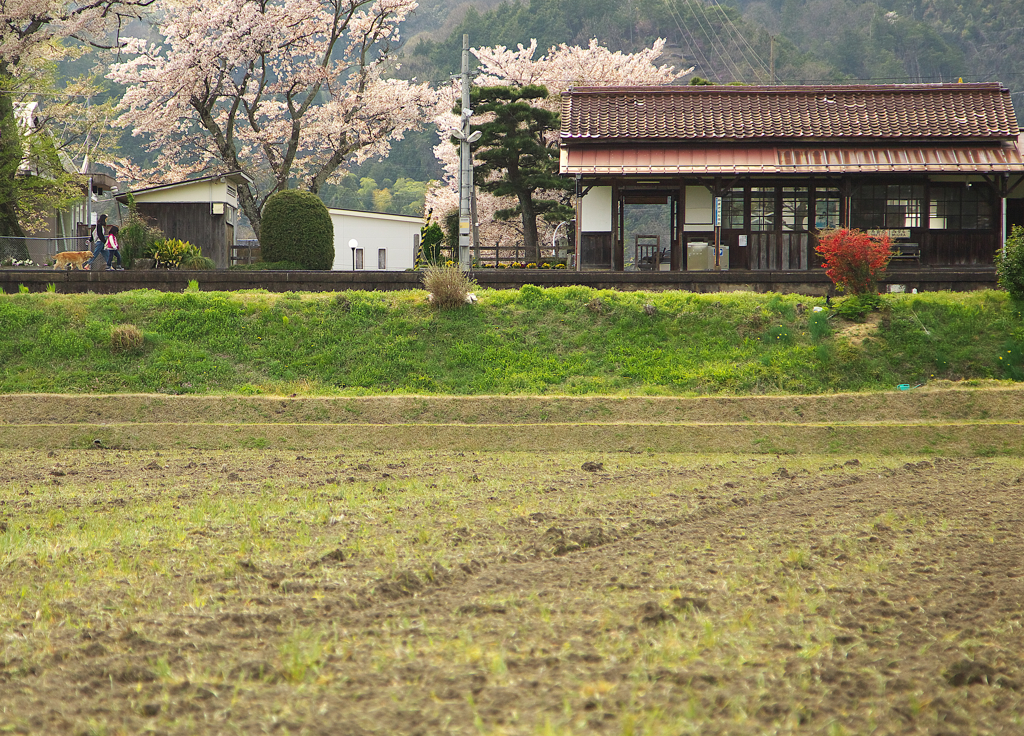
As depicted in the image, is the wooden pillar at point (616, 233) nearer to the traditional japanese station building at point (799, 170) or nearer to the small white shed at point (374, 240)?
the traditional japanese station building at point (799, 170)

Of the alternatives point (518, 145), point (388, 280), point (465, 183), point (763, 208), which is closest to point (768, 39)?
point (518, 145)

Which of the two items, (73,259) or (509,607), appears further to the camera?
(73,259)

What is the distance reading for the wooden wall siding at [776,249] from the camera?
870 inches

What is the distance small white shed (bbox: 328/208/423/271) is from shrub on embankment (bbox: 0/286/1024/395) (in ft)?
71.2

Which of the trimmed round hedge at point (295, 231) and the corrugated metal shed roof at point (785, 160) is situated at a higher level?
the corrugated metal shed roof at point (785, 160)

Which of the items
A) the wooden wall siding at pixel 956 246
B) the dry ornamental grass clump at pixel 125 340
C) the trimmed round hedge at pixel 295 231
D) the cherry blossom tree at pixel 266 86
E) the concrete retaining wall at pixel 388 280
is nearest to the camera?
the dry ornamental grass clump at pixel 125 340

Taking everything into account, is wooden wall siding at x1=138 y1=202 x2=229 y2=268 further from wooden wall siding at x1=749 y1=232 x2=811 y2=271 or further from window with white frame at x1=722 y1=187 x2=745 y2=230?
wooden wall siding at x1=749 y1=232 x2=811 y2=271

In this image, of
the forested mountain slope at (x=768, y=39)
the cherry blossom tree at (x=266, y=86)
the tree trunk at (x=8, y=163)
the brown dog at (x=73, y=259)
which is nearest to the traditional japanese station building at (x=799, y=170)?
the brown dog at (x=73, y=259)

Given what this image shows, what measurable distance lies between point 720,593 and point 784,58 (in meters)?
64.7

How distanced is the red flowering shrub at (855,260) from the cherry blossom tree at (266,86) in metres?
21.9

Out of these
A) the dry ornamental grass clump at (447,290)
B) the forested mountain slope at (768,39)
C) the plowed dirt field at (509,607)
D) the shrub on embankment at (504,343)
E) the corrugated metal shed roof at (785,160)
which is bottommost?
the plowed dirt field at (509,607)

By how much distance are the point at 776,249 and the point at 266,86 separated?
21.6m

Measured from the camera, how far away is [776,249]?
22141 millimetres

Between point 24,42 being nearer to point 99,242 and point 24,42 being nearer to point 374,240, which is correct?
point 99,242
